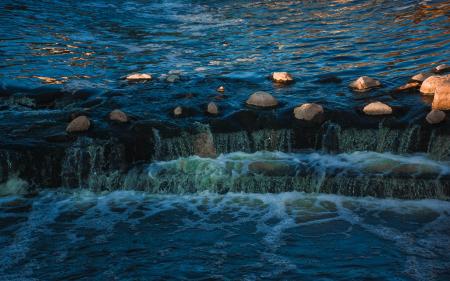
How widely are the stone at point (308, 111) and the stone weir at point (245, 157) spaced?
11cm

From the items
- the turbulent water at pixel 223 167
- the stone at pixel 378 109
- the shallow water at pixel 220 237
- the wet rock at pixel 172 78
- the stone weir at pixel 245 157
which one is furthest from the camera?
the wet rock at pixel 172 78

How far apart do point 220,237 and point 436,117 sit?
156 inches

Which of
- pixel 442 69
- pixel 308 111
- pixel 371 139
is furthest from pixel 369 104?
pixel 442 69

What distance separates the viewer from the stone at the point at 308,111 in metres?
8.40

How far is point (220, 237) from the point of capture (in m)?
5.96

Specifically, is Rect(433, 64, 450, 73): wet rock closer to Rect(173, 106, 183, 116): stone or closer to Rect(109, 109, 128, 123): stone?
Rect(173, 106, 183, 116): stone

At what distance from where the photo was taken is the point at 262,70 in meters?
11.3

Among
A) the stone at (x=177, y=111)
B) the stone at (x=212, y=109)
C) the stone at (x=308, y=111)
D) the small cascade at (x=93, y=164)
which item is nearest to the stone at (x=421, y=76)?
the stone at (x=308, y=111)

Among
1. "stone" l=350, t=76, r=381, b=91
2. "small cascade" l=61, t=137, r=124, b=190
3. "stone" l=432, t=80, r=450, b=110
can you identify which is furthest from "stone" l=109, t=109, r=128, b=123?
"stone" l=432, t=80, r=450, b=110

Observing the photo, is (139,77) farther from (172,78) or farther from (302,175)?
(302,175)

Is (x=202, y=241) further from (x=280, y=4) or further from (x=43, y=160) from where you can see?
(x=280, y=4)

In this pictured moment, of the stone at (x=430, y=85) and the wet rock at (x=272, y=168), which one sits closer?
the wet rock at (x=272, y=168)

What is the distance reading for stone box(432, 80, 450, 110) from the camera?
26.3ft

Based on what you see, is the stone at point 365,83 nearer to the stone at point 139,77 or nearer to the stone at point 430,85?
the stone at point 430,85
